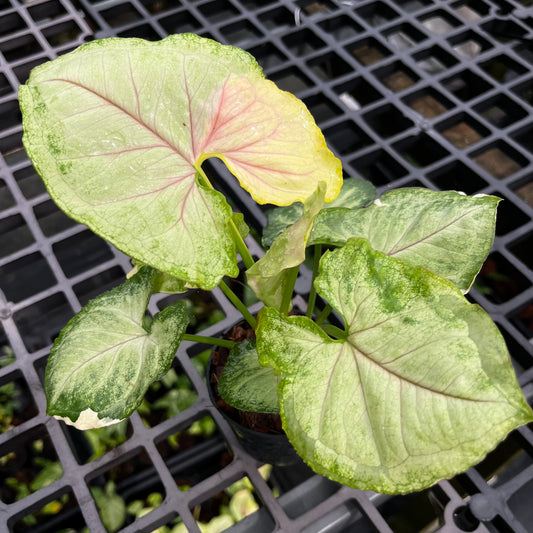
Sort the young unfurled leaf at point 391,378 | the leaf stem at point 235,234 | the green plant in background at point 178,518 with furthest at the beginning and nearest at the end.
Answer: the green plant in background at point 178,518 < the leaf stem at point 235,234 < the young unfurled leaf at point 391,378

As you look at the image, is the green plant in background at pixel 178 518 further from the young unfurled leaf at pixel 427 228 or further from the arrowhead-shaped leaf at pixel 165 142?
the arrowhead-shaped leaf at pixel 165 142

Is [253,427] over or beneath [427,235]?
beneath

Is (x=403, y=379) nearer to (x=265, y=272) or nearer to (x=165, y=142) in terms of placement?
(x=265, y=272)

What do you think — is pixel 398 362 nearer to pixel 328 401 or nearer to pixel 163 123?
pixel 328 401

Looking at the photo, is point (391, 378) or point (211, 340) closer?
point (391, 378)

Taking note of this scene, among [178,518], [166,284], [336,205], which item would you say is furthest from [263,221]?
[178,518]

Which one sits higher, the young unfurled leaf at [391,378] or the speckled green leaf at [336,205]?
the young unfurled leaf at [391,378]

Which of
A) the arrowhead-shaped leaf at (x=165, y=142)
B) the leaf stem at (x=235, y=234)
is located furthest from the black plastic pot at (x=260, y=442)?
the arrowhead-shaped leaf at (x=165, y=142)
